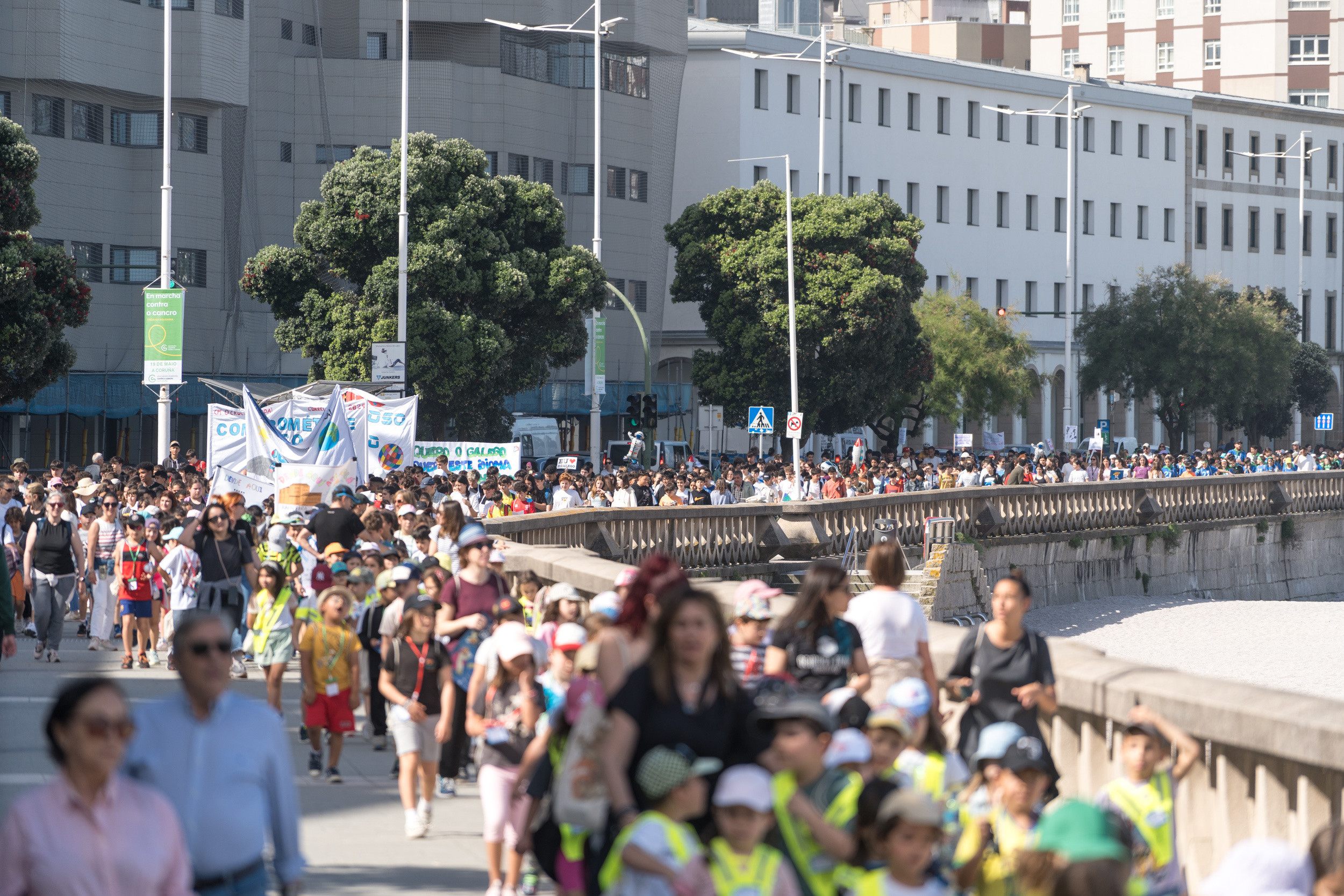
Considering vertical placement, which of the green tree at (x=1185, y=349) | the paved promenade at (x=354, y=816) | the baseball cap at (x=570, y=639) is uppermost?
the green tree at (x=1185, y=349)

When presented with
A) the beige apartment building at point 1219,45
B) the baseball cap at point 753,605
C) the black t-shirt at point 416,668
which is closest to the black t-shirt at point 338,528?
the black t-shirt at point 416,668

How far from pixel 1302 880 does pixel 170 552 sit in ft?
43.0

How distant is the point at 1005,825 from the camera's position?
6598mm

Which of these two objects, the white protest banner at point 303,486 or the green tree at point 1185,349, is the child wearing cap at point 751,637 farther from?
the green tree at point 1185,349

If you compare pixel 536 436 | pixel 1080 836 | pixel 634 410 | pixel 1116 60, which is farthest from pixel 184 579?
pixel 1116 60

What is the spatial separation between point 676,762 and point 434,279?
38.6m

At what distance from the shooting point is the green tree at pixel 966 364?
6259 cm

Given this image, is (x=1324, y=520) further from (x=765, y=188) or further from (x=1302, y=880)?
(x=1302, y=880)

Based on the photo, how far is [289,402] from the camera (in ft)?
78.1

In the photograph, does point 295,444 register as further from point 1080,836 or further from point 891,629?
point 1080,836

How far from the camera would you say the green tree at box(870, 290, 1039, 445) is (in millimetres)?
62594

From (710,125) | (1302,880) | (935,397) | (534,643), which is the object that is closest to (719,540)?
(534,643)

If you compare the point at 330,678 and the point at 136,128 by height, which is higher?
the point at 136,128

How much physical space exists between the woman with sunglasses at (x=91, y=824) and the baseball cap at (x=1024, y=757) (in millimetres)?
2901
